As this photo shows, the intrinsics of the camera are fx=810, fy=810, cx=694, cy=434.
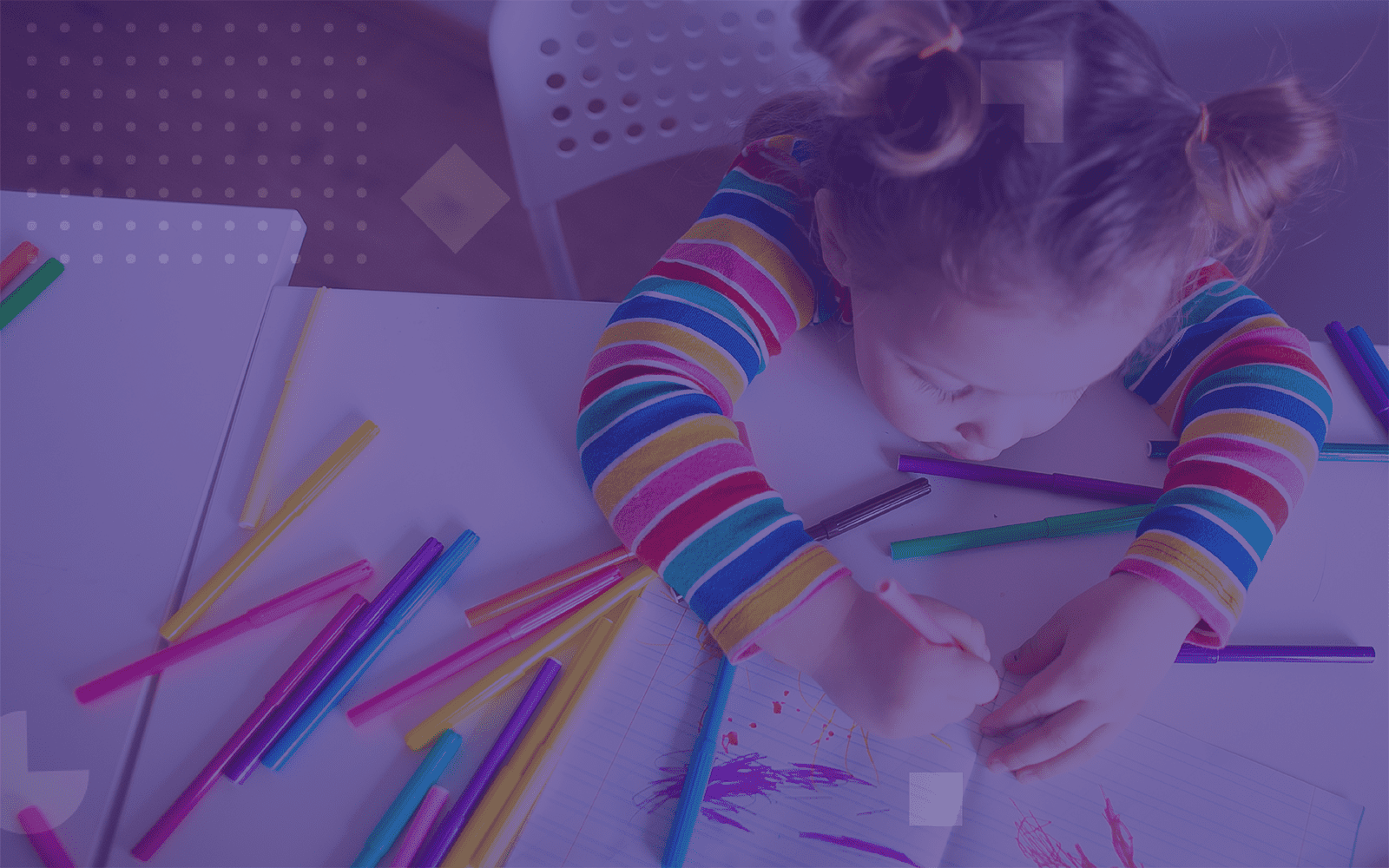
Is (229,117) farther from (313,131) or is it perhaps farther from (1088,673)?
(1088,673)

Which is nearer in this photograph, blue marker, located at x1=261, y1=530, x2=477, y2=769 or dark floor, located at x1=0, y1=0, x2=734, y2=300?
blue marker, located at x1=261, y1=530, x2=477, y2=769

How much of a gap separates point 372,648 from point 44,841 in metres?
0.17

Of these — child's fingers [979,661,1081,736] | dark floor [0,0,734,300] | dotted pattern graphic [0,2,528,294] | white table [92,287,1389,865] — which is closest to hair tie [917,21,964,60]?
white table [92,287,1389,865]

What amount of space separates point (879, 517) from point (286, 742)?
35 cm

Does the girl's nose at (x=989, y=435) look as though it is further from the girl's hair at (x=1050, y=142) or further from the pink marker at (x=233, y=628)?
the pink marker at (x=233, y=628)

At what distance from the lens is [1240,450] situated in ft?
1.61

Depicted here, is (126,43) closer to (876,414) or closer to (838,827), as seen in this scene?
(876,414)

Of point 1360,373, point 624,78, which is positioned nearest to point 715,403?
point 624,78

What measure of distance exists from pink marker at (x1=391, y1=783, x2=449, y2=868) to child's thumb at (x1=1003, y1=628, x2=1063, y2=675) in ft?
1.04

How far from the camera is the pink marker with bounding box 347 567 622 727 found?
17.0 inches

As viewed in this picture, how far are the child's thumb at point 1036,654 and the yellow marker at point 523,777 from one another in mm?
229

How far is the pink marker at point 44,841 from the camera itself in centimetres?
40

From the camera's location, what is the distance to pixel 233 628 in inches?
17.6

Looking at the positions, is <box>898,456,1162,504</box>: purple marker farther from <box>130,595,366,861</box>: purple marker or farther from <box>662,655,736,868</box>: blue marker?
<box>130,595,366,861</box>: purple marker
